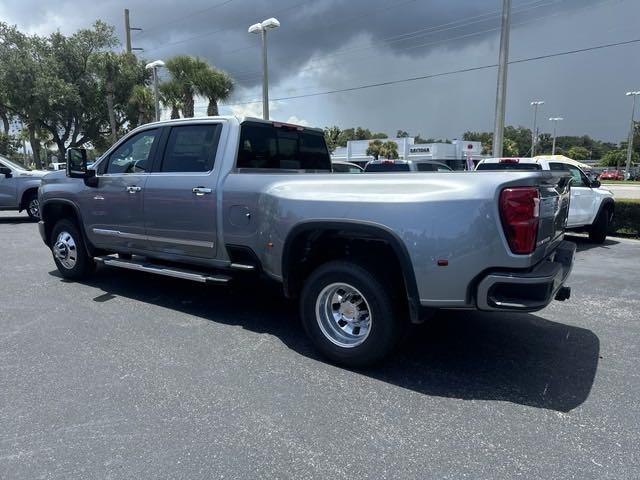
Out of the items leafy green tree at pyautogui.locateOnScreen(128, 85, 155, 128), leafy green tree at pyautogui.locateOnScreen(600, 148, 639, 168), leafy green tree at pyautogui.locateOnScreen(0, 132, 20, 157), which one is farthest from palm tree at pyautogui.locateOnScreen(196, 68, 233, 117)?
leafy green tree at pyautogui.locateOnScreen(600, 148, 639, 168)

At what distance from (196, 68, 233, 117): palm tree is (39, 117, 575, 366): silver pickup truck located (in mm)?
19423

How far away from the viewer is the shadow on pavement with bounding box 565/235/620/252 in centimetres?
969

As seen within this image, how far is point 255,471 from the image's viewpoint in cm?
256

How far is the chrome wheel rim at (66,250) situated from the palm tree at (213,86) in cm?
1874

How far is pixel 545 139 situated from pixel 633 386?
134 metres

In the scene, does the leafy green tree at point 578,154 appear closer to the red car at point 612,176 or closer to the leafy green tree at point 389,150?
the red car at point 612,176

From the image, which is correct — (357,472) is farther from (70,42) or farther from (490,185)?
(70,42)

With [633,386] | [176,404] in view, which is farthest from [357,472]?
[633,386]

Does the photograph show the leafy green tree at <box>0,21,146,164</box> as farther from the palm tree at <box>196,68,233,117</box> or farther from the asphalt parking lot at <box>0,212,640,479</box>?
the asphalt parking lot at <box>0,212,640,479</box>

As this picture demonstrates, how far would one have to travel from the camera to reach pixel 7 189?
41.4ft

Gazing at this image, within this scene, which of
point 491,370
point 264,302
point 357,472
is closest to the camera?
point 357,472

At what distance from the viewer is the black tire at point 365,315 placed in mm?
3533

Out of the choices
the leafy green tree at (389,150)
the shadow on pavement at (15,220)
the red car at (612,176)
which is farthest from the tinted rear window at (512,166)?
the red car at (612,176)

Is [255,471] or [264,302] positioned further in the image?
[264,302]
